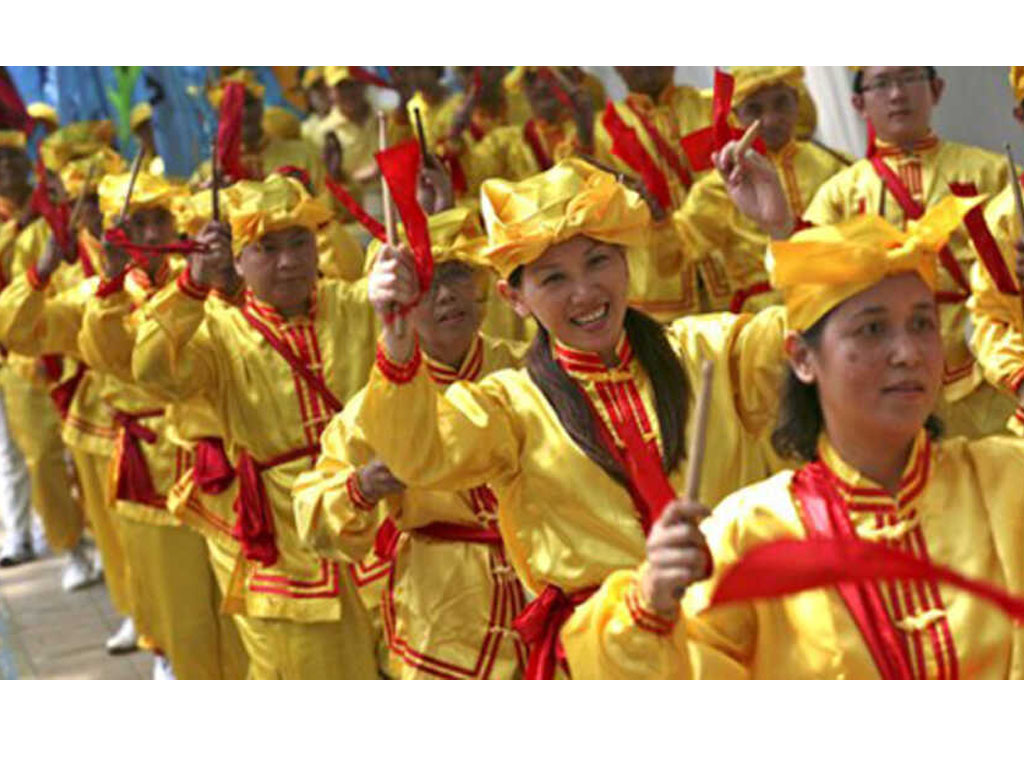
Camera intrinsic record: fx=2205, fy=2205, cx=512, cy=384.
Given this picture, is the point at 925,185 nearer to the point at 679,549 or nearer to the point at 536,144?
the point at 536,144

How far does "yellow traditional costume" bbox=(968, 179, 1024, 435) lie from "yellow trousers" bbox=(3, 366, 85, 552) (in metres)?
4.90

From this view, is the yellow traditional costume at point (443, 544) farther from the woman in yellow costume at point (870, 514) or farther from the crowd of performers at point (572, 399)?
the woman in yellow costume at point (870, 514)

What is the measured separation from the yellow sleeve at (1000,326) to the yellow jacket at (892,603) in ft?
7.50

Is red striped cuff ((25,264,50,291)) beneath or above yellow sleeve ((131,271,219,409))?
above

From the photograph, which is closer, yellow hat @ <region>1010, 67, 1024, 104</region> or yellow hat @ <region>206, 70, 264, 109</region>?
yellow hat @ <region>1010, 67, 1024, 104</region>

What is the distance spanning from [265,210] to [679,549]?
3.02 m

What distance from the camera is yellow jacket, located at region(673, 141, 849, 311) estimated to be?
23.7 ft

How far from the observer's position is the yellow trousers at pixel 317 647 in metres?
5.74

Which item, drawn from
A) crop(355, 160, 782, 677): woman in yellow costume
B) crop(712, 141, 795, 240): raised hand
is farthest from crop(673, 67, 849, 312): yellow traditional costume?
crop(355, 160, 782, 677): woman in yellow costume

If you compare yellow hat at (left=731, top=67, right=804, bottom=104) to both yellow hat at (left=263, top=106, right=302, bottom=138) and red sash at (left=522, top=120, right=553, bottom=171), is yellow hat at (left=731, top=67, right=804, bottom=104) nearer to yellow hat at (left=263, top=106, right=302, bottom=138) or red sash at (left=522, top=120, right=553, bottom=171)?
red sash at (left=522, top=120, right=553, bottom=171)

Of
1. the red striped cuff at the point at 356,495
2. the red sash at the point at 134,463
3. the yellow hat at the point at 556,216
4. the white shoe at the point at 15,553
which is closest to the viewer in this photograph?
the yellow hat at the point at 556,216

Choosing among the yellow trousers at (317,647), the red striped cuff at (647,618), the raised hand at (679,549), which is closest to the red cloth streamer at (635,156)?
the yellow trousers at (317,647)
